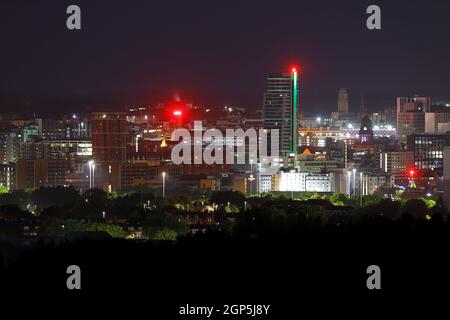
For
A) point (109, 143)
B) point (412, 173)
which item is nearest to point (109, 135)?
point (109, 143)

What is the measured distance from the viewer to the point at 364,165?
42.8 m

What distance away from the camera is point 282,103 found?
1828 inches

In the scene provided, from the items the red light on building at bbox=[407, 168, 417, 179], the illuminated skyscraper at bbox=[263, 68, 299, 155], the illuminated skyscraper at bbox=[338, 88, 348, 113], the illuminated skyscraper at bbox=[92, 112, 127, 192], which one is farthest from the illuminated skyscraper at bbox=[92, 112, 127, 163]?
the illuminated skyscraper at bbox=[338, 88, 348, 113]

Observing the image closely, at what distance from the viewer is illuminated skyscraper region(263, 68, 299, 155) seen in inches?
1817

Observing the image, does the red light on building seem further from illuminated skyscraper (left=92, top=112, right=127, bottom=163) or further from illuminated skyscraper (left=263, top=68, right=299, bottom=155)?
illuminated skyscraper (left=92, top=112, right=127, bottom=163)

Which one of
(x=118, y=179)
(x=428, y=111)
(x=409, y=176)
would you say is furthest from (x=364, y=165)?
(x=428, y=111)

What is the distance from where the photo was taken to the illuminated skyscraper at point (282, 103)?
46156 millimetres

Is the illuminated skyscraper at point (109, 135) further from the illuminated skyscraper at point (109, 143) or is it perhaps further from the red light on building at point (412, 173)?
the red light on building at point (412, 173)

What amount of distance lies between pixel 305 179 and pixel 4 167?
7314 millimetres

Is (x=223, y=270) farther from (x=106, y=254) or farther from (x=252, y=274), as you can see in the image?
(x=106, y=254)

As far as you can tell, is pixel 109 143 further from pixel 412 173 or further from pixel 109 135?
pixel 412 173

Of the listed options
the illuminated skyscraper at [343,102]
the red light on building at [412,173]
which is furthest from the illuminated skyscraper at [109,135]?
the illuminated skyscraper at [343,102]
